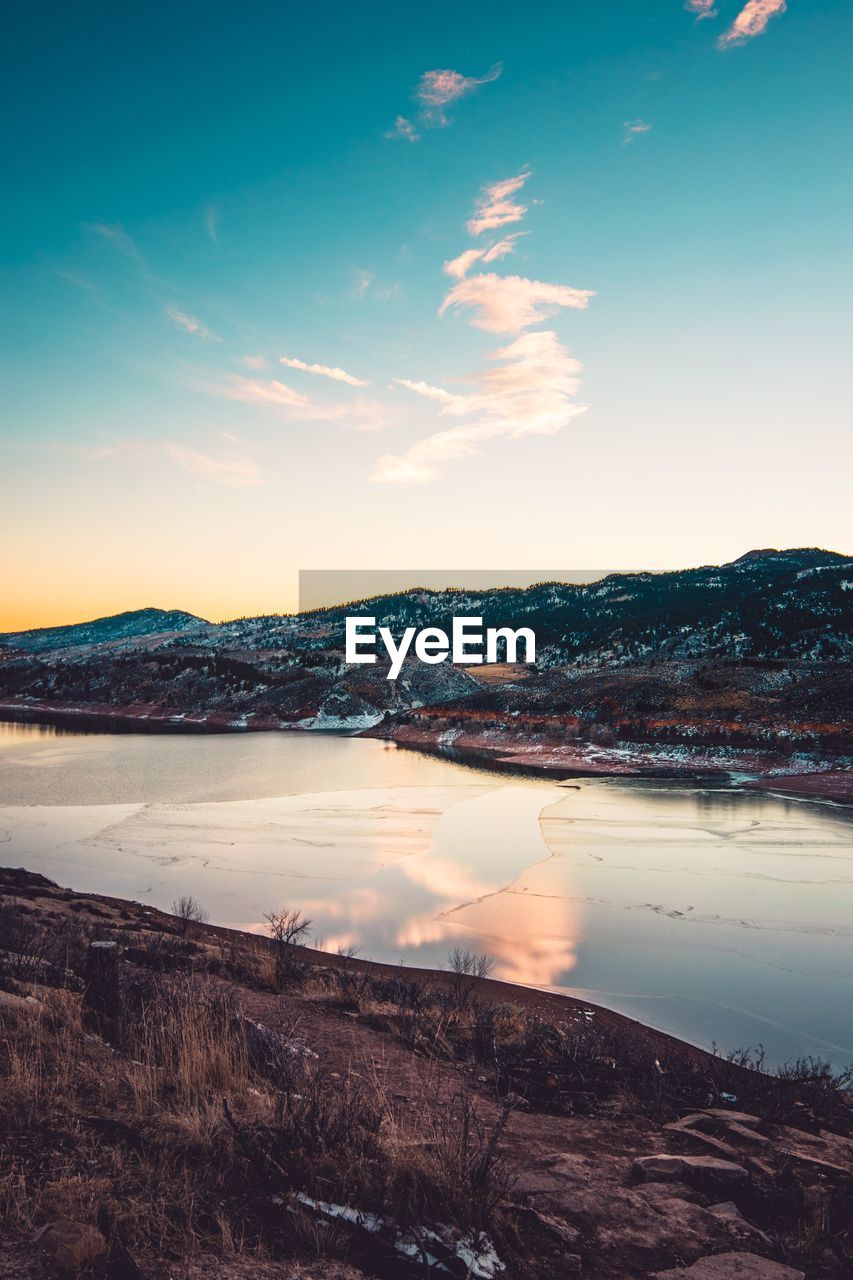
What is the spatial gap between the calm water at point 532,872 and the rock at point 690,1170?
5.93 m

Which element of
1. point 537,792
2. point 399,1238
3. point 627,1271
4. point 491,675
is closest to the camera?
point 399,1238

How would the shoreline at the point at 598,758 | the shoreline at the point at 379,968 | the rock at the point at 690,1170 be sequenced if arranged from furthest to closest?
the shoreline at the point at 598,758
the shoreline at the point at 379,968
the rock at the point at 690,1170

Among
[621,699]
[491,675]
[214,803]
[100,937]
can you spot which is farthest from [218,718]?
[100,937]

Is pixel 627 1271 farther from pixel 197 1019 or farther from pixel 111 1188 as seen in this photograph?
pixel 197 1019

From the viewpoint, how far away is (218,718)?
79.0 meters

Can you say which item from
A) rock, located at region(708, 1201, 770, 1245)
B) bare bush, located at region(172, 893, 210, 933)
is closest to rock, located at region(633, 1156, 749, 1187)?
rock, located at region(708, 1201, 770, 1245)

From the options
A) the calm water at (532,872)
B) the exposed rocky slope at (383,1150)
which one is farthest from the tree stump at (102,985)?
the calm water at (532,872)

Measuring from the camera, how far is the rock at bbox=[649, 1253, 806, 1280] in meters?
3.44

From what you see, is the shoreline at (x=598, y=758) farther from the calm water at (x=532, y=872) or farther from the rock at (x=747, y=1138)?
the rock at (x=747, y=1138)

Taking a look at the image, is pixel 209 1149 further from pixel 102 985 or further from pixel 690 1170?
pixel 102 985

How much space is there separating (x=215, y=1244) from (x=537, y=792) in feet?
105

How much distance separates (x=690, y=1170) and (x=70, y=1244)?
3.75 meters

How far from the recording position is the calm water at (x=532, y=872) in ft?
39.2

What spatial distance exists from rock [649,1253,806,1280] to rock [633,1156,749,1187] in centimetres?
78
